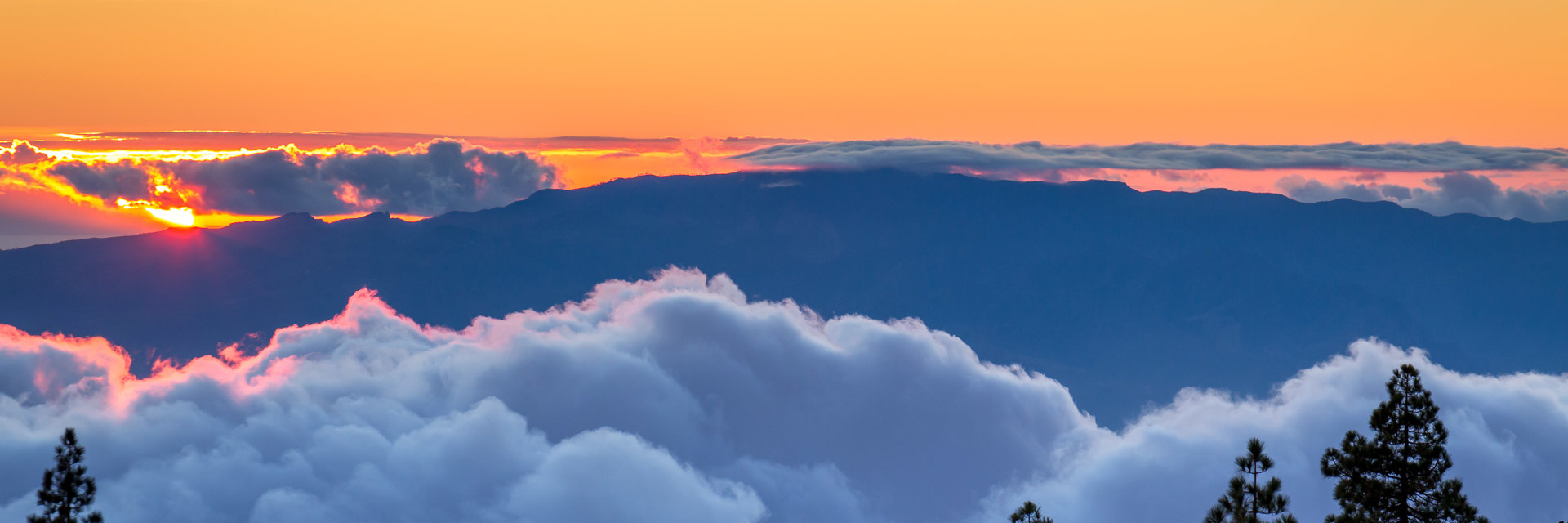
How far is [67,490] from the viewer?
3612 centimetres

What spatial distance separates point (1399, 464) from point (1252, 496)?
4.23 m

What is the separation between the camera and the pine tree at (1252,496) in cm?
2985

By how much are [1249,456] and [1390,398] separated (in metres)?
4.04

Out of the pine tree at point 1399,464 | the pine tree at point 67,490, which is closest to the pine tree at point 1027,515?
the pine tree at point 1399,464

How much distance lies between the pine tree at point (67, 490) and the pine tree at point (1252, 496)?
31290 mm

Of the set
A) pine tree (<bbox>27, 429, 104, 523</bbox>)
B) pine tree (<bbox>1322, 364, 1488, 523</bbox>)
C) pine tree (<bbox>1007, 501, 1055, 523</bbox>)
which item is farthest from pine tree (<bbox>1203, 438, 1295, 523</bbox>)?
pine tree (<bbox>27, 429, 104, 523</bbox>)

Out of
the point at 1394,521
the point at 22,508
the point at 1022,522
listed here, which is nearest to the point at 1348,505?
the point at 1394,521

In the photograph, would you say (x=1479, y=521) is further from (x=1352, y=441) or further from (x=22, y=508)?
(x=22, y=508)

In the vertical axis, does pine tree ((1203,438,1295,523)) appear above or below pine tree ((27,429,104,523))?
above

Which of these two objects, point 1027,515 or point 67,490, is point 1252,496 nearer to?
point 1027,515

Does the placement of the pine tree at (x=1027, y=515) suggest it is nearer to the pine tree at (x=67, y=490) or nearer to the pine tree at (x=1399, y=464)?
the pine tree at (x=1399, y=464)

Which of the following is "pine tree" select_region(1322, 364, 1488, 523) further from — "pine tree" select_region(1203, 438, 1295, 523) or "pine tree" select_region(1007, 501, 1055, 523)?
"pine tree" select_region(1007, 501, 1055, 523)

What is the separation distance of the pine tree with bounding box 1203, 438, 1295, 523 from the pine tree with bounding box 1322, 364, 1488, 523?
197 cm

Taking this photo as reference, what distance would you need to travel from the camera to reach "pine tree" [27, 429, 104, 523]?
1407 inches
